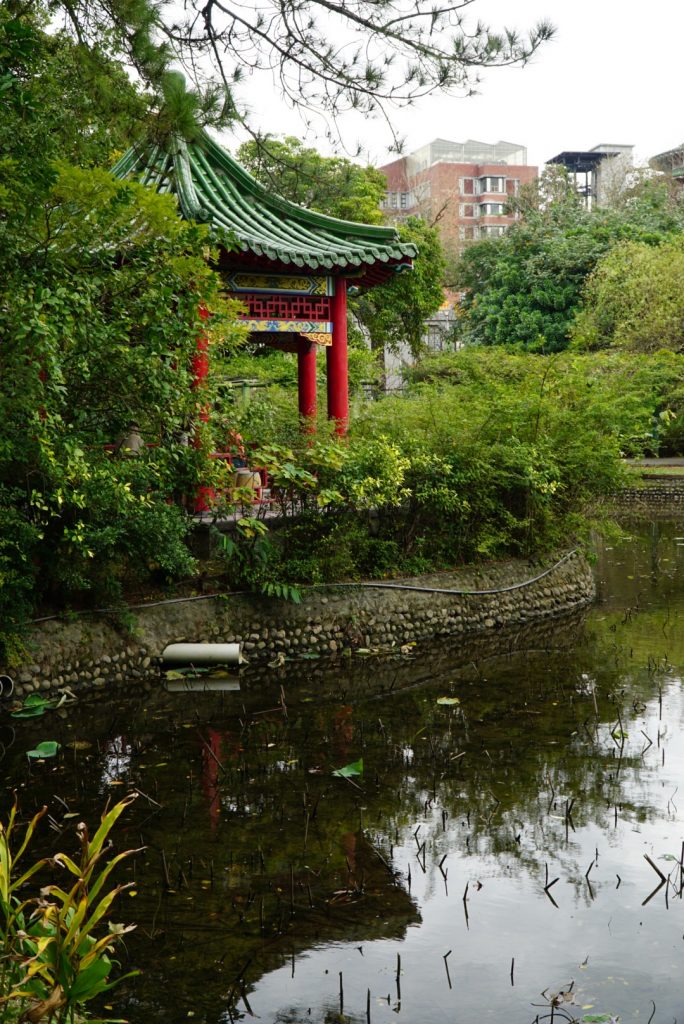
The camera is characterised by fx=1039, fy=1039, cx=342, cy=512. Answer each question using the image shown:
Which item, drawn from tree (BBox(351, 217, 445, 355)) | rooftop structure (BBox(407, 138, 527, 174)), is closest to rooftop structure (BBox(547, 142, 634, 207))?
rooftop structure (BBox(407, 138, 527, 174))

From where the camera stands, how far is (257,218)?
1123 centimetres

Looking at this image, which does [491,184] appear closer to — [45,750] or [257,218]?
[257,218]

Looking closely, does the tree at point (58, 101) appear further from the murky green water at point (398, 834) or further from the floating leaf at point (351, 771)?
the floating leaf at point (351, 771)

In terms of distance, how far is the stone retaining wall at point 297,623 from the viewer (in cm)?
887

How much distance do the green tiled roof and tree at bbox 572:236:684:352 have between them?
12980 mm

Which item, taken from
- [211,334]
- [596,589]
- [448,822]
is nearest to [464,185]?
[596,589]

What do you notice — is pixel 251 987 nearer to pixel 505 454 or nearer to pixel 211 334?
pixel 211 334

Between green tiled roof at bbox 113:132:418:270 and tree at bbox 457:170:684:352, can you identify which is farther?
tree at bbox 457:170:684:352

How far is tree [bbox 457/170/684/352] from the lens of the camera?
29656mm

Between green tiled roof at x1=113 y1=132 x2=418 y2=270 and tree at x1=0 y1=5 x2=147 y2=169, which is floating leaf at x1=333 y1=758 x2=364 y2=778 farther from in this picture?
green tiled roof at x1=113 y1=132 x2=418 y2=270

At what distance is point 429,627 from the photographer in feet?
36.0

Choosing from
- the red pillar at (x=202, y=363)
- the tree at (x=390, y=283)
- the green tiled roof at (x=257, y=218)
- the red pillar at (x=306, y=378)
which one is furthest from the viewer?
the tree at (x=390, y=283)

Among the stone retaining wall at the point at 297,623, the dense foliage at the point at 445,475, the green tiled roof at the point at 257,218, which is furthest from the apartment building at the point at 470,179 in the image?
the stone retaining wall at the point at 297,623

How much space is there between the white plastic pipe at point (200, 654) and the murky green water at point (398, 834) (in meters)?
0.33
